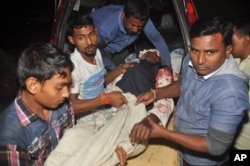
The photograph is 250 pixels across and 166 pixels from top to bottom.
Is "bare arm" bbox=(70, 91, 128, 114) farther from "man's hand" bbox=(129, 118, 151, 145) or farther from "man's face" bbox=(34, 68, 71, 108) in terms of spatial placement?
"man's face" bbox=(34, 68, 71, 108)

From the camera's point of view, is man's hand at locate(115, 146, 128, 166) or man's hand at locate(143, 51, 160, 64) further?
man's hand at locate(143, 51, 160, 64)

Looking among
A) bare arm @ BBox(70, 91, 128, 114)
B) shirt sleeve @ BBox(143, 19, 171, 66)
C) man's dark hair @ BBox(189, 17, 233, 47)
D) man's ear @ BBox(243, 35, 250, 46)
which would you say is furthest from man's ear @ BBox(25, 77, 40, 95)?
shirt sleeve @ BBox(143, 19, 171, 66)

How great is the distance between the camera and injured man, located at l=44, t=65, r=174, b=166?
2094 mm

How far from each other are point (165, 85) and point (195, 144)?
0.91 m

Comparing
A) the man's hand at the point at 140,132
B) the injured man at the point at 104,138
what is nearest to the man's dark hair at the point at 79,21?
the injured man at the point at 104,138

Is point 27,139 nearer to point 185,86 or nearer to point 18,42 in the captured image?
point 185,86

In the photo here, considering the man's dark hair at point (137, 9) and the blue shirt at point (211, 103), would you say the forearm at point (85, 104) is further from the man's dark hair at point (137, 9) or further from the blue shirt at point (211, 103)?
the man's dark hair at point (137, 9)

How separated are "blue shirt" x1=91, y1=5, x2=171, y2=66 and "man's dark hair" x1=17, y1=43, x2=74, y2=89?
1553 millimetres

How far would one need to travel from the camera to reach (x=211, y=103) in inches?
85.4

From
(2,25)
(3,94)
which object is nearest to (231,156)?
(3,94)

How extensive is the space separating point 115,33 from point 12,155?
7.01 feet

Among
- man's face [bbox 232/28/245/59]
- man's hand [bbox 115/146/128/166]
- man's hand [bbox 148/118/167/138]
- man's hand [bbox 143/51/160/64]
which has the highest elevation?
man's face [bbox 232/28/245/59]

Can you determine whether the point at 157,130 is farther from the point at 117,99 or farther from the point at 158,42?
the point at 158,42

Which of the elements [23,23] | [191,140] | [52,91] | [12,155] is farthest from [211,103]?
[23,23]
